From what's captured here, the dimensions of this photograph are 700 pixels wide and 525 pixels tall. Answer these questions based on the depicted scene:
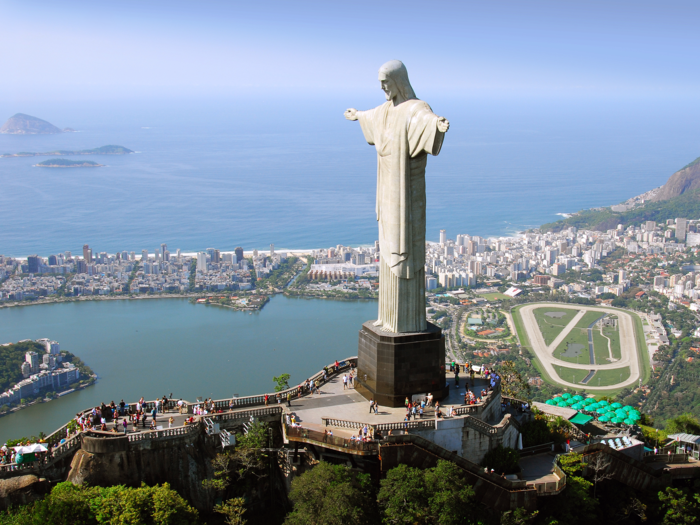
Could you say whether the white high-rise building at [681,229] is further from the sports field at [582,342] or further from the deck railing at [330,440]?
the deck railing at [330,440]

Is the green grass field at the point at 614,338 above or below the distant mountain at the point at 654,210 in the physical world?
below

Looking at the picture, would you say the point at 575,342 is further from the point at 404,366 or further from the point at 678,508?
the point at 404,366

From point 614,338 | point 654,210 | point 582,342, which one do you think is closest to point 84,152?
point 654,210

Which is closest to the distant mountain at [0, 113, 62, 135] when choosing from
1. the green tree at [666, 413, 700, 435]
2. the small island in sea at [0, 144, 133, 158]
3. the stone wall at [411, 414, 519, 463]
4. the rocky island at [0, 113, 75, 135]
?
the rocky island at [0, 113, 75, 135]

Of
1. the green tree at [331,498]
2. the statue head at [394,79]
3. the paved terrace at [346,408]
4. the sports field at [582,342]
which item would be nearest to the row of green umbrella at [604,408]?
the paved terrace at [346,408]

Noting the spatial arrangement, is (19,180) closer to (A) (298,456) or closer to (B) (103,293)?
(B) (103,293)

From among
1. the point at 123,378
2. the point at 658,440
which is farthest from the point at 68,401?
the point at 658,440

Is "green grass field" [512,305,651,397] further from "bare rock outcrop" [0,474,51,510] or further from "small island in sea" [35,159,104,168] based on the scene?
"small island in sea" [35,159,104,168]
